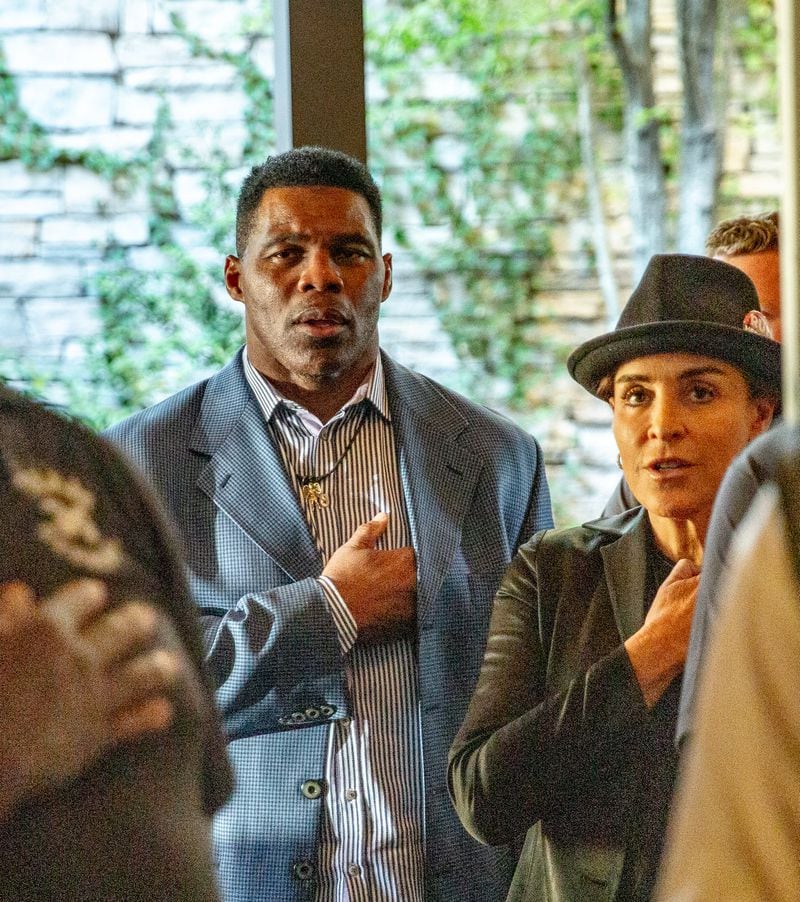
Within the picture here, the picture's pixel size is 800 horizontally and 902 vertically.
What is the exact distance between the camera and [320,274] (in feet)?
6.47

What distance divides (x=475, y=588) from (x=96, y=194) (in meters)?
2.37

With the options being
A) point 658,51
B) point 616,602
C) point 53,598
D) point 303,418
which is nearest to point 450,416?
point 303,418

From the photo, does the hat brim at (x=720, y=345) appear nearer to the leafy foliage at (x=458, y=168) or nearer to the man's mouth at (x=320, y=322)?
the man's mouth at (x=320, y=322)

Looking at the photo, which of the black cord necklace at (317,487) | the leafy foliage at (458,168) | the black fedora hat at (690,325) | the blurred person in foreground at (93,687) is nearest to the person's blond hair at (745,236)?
the black fedora hat at (690,325)

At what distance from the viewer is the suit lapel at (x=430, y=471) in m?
1.95

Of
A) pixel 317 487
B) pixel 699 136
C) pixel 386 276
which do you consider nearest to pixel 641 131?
pixel 699 136

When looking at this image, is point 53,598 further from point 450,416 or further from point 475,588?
point 450,416

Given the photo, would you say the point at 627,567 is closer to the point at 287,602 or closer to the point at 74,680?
the point at 287,602

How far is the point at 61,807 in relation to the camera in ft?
3.96

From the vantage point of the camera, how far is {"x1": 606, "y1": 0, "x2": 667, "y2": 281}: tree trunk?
4098 mm

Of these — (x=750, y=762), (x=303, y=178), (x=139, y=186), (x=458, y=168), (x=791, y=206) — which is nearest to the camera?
(x=750, y=762)

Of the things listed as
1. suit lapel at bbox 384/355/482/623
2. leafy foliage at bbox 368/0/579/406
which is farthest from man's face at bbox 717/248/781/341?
leafy foliage at bbox 368/0/579/406

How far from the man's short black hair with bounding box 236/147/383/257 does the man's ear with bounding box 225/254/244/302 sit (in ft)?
0.05

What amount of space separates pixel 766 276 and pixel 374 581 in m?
0.74
